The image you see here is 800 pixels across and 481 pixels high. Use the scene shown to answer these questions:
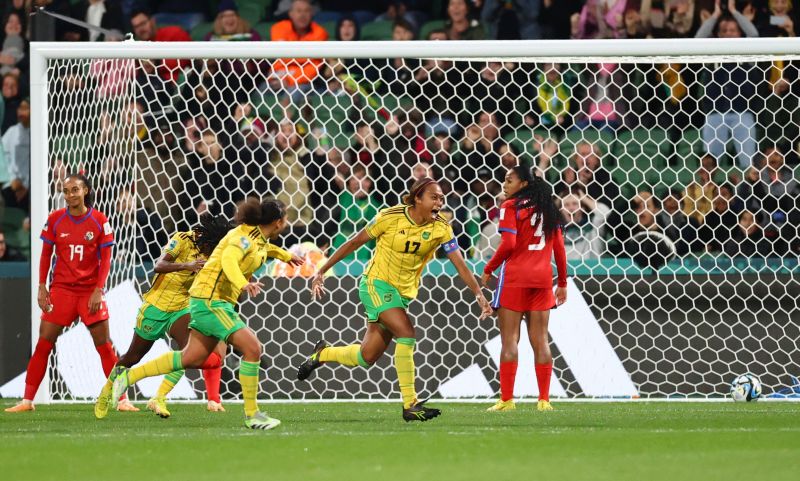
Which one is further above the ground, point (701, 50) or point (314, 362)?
point (701, 50)

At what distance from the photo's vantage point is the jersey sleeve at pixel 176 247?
903 cm

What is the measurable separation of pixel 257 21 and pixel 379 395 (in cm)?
629

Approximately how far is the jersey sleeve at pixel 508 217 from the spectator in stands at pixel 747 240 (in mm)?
2400

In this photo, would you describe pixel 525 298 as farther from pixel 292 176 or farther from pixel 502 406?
pixel 292 176

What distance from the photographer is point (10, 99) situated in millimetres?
13945

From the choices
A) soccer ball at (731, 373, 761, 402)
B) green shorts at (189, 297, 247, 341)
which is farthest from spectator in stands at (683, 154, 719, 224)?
green shorts at (189, 297, 247, 341)

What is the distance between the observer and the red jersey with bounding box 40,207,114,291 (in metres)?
9.37

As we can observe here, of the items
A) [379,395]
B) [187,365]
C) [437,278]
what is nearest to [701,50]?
[437,278]

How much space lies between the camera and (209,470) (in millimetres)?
5664

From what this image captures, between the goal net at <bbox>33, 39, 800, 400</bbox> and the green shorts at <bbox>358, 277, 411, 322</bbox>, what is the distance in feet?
7.04

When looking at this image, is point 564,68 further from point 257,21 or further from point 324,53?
point 257,21

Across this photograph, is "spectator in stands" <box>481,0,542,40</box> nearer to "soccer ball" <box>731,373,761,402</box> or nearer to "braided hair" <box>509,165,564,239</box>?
"braided hair" <box>509,165,564,239</box>

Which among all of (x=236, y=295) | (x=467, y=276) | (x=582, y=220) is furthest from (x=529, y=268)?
(x=236, y=295)

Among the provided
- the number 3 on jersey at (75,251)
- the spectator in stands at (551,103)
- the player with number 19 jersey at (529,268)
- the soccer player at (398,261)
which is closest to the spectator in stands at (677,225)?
the spectator in stands at (551,103)
